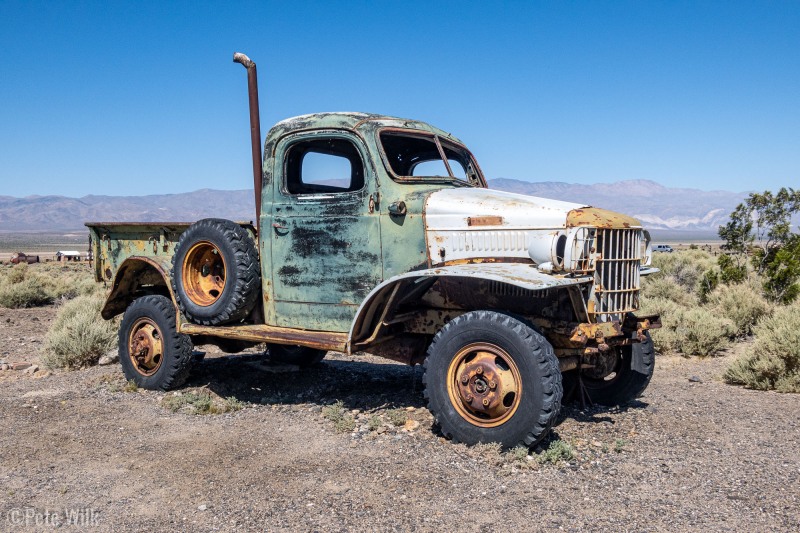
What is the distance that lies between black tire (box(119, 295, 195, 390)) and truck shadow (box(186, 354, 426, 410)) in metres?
0.38

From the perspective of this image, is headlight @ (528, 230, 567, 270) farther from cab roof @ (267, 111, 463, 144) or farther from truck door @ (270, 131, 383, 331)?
cab roof @ (267, 111, 463, 144)

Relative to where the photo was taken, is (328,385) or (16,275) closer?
(328,385)

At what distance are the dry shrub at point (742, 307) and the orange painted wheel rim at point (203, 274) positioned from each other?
7.76 meters

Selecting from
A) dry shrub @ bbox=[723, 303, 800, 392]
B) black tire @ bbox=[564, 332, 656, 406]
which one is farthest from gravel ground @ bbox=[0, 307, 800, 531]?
dry shrub @ bbox=[723, 303, 800, 392]

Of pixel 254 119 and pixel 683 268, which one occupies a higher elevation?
pixel 254 119

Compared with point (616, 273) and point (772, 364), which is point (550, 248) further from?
point (772, 364)

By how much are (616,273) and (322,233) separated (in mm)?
2442

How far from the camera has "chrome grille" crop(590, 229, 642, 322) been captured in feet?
16.7

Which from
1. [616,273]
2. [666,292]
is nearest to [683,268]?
[666,292]

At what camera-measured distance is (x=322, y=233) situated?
5930 mm

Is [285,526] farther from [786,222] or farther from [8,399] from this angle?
[786,222]

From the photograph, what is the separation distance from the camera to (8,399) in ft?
22.3

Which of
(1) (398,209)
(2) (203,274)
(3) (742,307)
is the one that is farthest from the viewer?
(3) (742,307)

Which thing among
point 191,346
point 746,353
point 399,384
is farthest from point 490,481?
point 746,353
